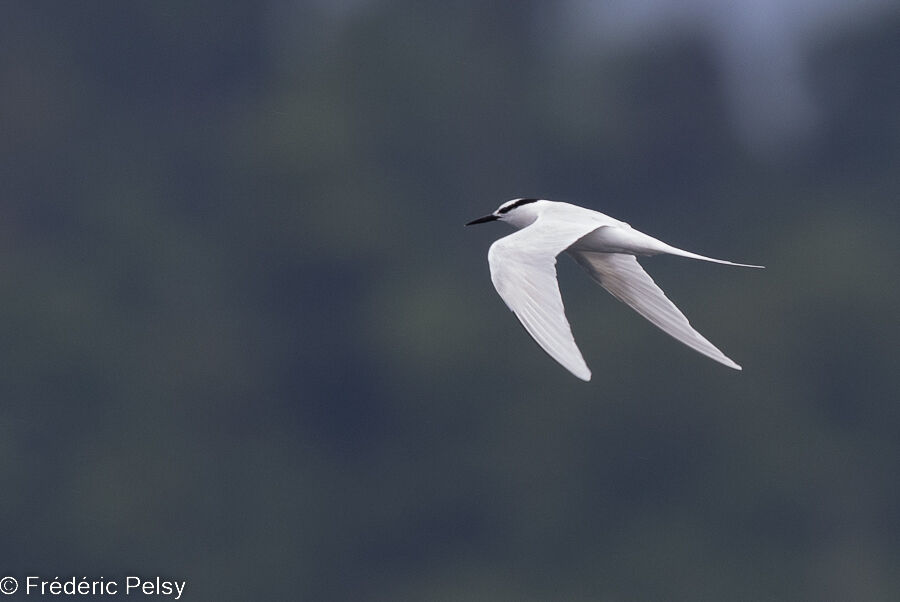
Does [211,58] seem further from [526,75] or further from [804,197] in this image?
[804,197]

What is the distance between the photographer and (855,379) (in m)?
46.9

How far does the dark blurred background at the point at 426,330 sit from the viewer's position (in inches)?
1619

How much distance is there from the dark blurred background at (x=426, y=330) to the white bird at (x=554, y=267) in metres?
26.5

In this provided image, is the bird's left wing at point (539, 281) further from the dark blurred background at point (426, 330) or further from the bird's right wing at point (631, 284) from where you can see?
the dark blurred background at point (426, 330)

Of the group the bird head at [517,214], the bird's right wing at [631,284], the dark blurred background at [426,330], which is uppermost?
the bird head at [517,214]

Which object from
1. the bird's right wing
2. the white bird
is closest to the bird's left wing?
the white bird

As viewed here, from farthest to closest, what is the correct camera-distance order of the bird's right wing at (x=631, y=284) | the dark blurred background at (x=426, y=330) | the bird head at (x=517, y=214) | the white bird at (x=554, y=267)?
1. the dark blurred background at (x=426, y=330)
2. the bird head at (x=517, y=214)
3. the bird's right wing at (x=631, y=284)
4. the white bird at (x=554, y=267)

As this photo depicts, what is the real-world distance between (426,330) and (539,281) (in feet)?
126

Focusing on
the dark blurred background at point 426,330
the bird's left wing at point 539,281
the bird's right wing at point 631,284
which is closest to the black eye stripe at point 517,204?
the bird's right wing at point 631,284

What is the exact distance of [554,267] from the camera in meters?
9.22

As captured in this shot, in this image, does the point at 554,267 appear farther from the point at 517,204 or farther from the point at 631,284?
the point at 517,204

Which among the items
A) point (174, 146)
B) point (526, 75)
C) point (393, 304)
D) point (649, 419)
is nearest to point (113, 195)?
point (174, 146)

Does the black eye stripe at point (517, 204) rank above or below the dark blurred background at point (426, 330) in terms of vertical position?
above

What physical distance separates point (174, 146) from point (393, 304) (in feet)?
43.2
